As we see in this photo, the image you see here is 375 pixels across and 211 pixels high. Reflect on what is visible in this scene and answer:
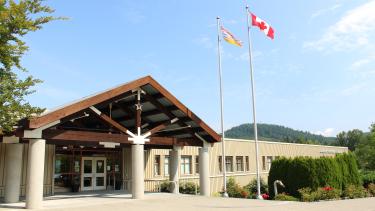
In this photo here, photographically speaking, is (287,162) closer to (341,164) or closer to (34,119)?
(341,164)

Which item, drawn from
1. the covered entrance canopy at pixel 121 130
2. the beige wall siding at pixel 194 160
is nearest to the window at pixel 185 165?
the beige wall siding at pixel 194 160

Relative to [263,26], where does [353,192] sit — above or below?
below

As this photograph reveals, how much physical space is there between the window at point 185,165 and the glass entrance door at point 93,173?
6.36 meters

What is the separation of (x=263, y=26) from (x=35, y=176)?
→ 13.6 m

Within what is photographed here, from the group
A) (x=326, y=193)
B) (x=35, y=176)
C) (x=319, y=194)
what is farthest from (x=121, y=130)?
(x=326, y=193)

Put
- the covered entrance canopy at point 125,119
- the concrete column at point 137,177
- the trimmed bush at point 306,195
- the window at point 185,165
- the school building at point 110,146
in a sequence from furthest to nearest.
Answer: the window at point 185,165, the trimmed bush at point 306,195, the concrete column at point 137,177, the covered entrance canopy at point 125,119, the school building at point 110,146

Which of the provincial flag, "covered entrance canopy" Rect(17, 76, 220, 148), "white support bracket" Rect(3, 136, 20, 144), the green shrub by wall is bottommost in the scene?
the green shrub by wall

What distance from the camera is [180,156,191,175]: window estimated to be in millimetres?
27672

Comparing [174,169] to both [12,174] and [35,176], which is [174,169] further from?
[35,176]

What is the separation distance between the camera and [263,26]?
67.3 feet

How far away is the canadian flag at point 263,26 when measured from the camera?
803 inches

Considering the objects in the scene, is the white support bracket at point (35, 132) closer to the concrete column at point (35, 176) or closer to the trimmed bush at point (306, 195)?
the concrete column at point (35, 176)

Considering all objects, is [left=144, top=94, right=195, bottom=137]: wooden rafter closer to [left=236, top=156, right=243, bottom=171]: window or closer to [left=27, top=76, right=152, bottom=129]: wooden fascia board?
[left=27, top=76, right=152, bottom=129]: wooden fascia board

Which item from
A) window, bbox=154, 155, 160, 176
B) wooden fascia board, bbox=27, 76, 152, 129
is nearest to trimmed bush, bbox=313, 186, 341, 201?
wooden fascia board, bbox=27, 76, 152, 129
